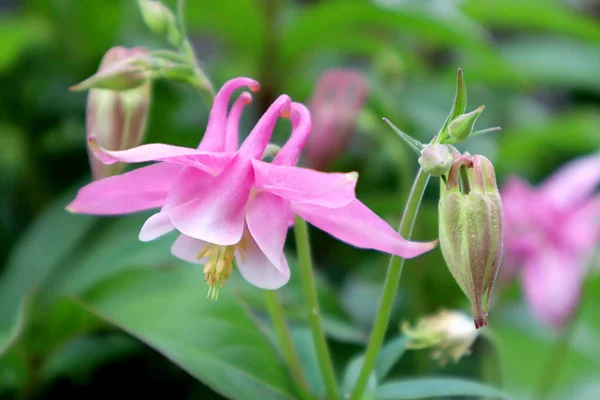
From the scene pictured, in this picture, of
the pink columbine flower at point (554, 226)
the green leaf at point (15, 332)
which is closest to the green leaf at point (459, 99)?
the green leaf at point (15, 332)

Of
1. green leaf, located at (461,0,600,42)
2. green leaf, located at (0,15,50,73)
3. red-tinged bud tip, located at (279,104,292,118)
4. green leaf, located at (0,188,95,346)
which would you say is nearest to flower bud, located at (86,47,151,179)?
red-tinged bud tip, located at (279,104,292,118)

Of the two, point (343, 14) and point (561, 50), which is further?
point (561, 50)

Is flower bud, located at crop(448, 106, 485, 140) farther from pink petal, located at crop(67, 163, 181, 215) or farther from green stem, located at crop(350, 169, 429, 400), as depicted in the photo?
pink petal, located at crop(67, 163, 181, 215)

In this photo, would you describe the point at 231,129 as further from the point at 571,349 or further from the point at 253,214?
the point at 571,349

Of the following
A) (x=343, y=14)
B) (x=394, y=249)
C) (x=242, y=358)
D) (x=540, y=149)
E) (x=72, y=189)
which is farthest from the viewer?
(x=540, y=149)

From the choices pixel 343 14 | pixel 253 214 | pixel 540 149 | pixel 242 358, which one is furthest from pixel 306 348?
pixel 540 149
